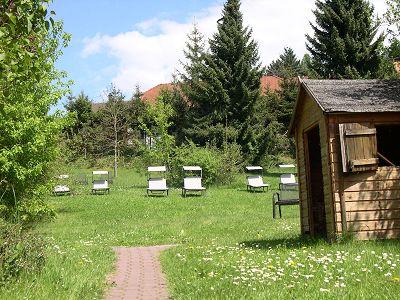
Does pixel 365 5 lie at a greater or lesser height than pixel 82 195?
greater

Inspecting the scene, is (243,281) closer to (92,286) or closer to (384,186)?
(92,286)

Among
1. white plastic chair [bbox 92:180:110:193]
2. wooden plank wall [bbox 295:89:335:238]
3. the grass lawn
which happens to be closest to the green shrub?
white plastic chair [bbox 92:180:110:193]

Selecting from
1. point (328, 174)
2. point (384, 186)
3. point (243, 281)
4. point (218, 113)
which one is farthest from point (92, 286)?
point (218, 113)

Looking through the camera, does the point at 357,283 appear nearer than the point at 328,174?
Yes

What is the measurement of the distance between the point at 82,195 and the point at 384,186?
20.1 metres

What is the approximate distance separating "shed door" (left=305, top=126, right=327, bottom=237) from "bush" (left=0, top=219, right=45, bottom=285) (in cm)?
806

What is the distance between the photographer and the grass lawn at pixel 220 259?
22.0 feet

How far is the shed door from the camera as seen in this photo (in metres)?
13.4

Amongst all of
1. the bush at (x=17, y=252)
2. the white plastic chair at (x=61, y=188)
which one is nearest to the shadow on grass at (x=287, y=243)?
the bush at (x=17, y=252)

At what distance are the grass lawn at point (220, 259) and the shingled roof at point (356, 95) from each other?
10.4ft

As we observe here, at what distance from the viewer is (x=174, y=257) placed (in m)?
10.5

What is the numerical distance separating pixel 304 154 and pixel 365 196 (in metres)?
2.67

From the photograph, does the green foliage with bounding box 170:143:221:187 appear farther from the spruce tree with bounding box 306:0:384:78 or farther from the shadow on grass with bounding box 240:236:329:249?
the shadow on grass with bounding box 240:236:329:249

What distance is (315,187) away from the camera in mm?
14258
